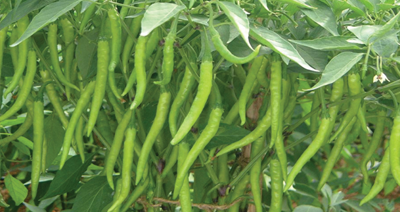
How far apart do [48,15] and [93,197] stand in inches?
20.3

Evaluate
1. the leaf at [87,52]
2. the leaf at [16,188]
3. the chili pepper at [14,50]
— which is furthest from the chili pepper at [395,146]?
the leaf at [16,188]

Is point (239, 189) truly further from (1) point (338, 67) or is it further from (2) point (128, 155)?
(1) point (338, 67)

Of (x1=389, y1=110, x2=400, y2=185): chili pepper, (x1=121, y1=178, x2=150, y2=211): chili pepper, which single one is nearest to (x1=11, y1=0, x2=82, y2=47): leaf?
(x1=121, y1=178, x2=150, y2=211): chili pepper

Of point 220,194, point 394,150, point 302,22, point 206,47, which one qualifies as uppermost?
point 206,47

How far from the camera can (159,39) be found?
0.91 m

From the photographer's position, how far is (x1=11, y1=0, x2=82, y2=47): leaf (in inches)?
28.5

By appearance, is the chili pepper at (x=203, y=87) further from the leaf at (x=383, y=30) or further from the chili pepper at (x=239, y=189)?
the chili pepper at (x=239, y=189)

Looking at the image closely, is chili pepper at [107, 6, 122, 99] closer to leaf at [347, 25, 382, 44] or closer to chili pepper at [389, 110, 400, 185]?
leaf at [347, 25, 382, 44]

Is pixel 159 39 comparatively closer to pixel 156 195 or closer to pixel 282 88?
pixel 282 88

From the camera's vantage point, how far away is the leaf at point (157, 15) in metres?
0.65

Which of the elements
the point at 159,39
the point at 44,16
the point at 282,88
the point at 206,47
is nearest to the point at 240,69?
the point at 282,88

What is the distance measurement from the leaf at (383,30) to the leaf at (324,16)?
0.07 m

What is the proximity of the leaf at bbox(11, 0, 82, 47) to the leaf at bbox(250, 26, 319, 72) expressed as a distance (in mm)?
247

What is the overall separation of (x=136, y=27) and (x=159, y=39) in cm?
5
